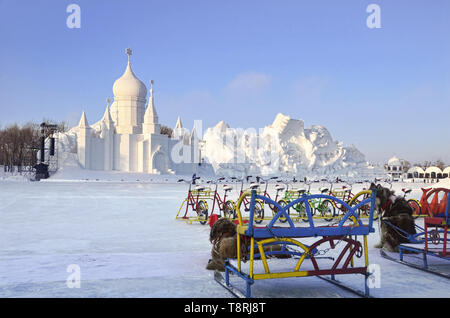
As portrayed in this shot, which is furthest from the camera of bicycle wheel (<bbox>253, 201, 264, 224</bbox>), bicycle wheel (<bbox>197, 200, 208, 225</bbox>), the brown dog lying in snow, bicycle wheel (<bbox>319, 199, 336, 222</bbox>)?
bicycle wheel (<bbox>319, 199, 336, 222</bbox>)

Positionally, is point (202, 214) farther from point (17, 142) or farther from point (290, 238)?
point (17, 142)

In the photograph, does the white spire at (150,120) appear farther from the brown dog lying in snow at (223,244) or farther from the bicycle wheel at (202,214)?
the brown dog lying in snow at (223,244)

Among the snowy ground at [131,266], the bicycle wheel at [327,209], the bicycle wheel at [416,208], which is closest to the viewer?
the snowy ground at [131,266]

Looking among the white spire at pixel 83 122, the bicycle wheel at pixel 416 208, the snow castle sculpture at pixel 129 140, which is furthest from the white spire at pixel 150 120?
the bicycle wheel at pixel 416 208

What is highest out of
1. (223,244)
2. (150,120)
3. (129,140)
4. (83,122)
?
(150,120)

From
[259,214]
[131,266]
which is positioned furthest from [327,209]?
[131,266]

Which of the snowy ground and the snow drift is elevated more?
the snow drift

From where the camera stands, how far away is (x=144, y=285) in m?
4.76

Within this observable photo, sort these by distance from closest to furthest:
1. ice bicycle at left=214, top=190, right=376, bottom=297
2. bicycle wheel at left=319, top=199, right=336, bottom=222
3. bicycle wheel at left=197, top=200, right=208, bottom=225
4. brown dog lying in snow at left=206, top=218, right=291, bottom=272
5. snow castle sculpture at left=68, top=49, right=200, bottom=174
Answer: ice bicycle at left=214, top=190, right=376, bottom=297 < brown dog lying in snow at left=206, top=218, right=291, bottom=272 < bicycle wheel at left=197, top=200, right=208, bottom=225 < bicycle wheel at left=319, top=199, right=336, bottom=222 < snow castle sculpture at left=68, top=49, right=200, bottom=174

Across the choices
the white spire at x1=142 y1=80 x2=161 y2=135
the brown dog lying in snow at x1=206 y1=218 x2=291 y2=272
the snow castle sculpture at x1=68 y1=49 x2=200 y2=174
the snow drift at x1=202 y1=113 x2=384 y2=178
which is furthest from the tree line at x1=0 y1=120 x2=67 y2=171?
the brown dog lying in snow at x1=206 y1=218 x2=291 y2=272

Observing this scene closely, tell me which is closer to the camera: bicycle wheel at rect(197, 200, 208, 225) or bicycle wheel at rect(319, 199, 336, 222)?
bicycle wheel at rect(197, 200, 208, 225)

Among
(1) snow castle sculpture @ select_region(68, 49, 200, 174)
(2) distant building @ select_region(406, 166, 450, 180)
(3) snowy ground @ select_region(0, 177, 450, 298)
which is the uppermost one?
(1) snow castle sculpture @ select_region(68, 49, 200, 174)

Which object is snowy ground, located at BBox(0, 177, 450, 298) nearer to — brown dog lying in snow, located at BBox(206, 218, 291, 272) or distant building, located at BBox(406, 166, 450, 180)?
brown dog lying in snow, located at BBox(206, 218, 291, 272)

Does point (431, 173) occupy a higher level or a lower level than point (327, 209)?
lower
